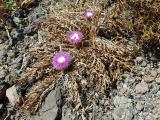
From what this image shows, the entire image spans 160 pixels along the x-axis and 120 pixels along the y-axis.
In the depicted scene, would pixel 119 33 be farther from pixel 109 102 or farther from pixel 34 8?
pixel 34 8

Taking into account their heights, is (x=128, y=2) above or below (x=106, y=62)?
above

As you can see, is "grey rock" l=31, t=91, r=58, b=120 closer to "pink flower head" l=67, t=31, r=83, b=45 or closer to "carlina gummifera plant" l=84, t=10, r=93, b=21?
"pink flower head" l=67, t=31, r=83, b=45

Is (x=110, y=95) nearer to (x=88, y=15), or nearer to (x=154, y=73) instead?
(x=154, y=73)

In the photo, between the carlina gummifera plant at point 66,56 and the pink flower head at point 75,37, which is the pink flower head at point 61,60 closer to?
the carlina gummifera plant at point 66,56

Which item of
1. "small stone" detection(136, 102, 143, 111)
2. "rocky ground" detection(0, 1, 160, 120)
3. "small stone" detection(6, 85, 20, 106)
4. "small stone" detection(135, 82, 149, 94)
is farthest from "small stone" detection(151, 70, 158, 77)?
"small stone" detection(6, 85, 20, 106)

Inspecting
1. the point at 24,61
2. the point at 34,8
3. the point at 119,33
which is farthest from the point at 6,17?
the point at 119,33

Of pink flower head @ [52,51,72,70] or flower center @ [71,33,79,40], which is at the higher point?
flower center @ [71,33,79,40]

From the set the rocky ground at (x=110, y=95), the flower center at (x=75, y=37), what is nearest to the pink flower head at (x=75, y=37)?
the flower center at (x=75, y=37)

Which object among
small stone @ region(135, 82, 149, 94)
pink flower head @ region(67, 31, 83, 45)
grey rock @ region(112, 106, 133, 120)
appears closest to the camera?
grey rock @ region(112, 106, 133, 120)
